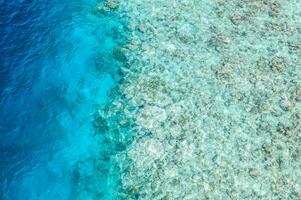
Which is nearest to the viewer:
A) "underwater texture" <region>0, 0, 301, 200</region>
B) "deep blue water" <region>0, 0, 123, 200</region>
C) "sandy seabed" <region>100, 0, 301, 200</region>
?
"sandy seabed" <region>100, 0, 301, 200</region>

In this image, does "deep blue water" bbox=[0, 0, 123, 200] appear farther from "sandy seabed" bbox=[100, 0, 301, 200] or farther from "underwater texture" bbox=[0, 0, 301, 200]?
"sandy seabed" bbox=[100, 0, 301, 200]

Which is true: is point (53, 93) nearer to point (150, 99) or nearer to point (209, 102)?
point (150, 99)

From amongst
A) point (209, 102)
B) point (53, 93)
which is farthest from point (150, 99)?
point (53, 93)

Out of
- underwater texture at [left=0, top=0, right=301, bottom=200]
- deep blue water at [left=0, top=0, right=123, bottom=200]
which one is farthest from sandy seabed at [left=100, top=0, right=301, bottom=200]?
deep blue water at [left=0, top=0, right=123, bottom=200]

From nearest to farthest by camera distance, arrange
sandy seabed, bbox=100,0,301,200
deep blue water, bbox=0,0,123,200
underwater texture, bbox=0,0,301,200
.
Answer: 1. sandy seabed, bbox=100,0,301,200
2. underwater texture, bbox=0,0,301,200
3. deep blue water, bbox=0,0,123,200

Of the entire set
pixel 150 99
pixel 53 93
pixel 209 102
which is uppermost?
pixel 209 102

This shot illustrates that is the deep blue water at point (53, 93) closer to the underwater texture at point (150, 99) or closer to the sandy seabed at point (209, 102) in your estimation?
the underwater texture at point (150, 99)
